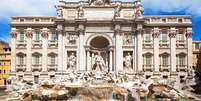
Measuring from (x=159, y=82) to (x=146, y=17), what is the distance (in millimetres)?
17452

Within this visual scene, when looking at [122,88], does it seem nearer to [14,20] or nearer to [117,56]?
[117,56]

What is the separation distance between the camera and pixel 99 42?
5712cm

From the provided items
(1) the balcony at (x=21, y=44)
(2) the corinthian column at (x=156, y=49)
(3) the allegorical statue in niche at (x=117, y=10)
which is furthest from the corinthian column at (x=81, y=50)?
(2) the corinthian column at (x=156, y=49)

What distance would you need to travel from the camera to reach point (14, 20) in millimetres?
57000

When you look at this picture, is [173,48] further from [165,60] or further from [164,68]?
[164,68]

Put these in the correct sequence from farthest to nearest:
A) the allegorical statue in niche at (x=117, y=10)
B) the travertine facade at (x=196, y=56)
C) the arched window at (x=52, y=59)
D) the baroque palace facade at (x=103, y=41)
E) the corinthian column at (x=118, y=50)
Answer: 1. the travertine facade at (x=196, y=56)
2. the arched window at (x=52, y=59)
3. the allegorical statue in niche at (x=117, y=10)
4. the baroque palace facade at (x=103, y=41)
5. the corinthian column at (x=118, y=50)

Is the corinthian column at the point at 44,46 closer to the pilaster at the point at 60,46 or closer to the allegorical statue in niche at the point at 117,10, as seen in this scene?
the pilaster at the point at 60,46

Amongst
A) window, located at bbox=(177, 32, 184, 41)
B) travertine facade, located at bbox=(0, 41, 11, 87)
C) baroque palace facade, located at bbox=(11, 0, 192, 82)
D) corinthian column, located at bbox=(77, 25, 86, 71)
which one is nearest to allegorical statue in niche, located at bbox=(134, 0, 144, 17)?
baroque palace facade, located at bbox=(11, 0, 192, 82)

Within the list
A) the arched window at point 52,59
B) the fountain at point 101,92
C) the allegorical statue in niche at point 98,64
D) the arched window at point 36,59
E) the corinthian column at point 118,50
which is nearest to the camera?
the fountain at point 101,92

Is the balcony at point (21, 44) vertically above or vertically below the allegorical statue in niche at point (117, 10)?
below

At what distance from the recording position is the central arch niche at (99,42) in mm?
56125

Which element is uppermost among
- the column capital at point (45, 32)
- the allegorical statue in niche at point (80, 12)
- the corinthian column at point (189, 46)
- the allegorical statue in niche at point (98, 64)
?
the allegorical statue in niche at point (80, 12)

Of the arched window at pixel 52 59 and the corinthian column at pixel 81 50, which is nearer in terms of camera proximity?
the corinthian column at pixel 81 50

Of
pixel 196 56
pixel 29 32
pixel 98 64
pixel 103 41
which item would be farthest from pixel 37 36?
pixel 196 56
